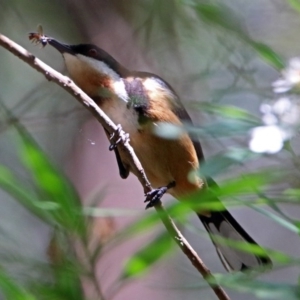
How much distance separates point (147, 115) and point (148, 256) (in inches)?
28.3

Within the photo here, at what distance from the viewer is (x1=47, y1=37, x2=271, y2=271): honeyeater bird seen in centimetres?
119

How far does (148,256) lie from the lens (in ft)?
1.70

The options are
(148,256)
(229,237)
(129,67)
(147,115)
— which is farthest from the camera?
(129,67)

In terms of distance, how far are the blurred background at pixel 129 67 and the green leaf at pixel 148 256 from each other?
37 centimetres

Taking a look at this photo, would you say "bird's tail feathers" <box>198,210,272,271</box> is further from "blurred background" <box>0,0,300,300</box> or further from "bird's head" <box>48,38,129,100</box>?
"bird's head" <box>48,38,129,100</box>

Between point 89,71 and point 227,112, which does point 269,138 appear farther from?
point 89,71

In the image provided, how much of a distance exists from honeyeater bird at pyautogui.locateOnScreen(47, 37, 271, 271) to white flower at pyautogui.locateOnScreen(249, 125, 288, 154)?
2.02 feet

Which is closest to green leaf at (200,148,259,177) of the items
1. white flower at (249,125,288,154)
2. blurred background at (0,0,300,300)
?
white flower at (249,125,288,154)

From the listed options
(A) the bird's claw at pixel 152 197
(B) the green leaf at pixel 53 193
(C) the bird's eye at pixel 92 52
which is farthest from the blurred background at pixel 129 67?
(B) the green leaf at pixel 53 193

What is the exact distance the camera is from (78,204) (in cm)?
68

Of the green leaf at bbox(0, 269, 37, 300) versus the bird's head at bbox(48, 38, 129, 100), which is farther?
the bird's head at bbox(48, 38, 129, 100)

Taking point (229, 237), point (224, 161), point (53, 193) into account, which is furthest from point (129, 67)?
point (224, 161)

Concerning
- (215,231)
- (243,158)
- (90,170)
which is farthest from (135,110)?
(243,158)

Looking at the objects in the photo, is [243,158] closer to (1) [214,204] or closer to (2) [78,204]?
(1) [214,204]
